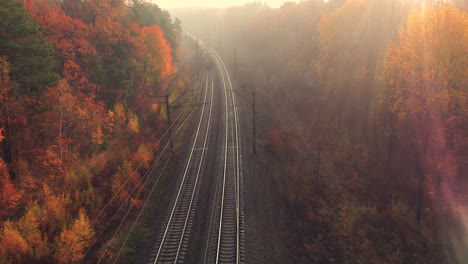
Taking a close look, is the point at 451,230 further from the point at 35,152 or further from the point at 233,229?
the point at 35,152

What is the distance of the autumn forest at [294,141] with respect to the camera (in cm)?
1944

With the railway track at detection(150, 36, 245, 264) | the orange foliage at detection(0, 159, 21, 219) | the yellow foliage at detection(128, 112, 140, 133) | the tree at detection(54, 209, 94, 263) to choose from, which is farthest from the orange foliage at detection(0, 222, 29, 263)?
the yellow foliage at detection(128, 112, 140, 133)

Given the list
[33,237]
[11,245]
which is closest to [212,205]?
[33,237]

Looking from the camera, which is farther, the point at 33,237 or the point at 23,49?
the point at 23,49

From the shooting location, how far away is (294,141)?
34.9 metres

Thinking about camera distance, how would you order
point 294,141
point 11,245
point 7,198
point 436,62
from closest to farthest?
point 11,245 → point 7,198 → point 436,62 → point 294,141

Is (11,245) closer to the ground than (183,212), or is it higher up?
higher up

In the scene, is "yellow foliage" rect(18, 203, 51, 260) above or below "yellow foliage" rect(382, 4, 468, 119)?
below

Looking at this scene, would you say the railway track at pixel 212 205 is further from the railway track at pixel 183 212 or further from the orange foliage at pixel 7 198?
the orange foliage at pixel 7 198

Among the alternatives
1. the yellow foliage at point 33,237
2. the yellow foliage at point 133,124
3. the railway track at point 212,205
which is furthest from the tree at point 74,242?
the yellow foliage at point 133,124

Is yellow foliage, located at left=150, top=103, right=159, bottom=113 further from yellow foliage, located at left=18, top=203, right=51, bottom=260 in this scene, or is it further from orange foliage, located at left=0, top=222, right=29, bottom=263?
orange foliage, located at left=0, top=222, right=29, bottom=263

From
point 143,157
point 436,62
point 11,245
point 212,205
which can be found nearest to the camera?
point 11,245

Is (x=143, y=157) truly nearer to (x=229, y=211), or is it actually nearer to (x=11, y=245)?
(x=229, y=211)

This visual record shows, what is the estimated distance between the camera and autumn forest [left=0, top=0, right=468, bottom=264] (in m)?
19.4
